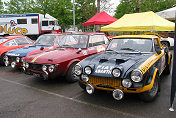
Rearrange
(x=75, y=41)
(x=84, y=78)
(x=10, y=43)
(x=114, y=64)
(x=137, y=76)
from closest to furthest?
(x=137, y=76) < (x=114, y=64) < (x=84, y=78) < (x=75, y=41) < (x=10, y=43)

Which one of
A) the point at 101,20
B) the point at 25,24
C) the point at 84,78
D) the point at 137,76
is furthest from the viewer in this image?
the point at 25,24

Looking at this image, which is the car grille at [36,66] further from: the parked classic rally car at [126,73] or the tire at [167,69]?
the tire at [167,69]

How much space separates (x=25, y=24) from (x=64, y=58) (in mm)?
20883

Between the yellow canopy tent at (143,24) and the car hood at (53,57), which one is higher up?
the yellow canopy tent at (143,24)

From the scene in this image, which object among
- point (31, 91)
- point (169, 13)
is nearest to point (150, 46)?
point (31, 91)

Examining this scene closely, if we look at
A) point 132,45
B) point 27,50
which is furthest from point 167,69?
point 27,50

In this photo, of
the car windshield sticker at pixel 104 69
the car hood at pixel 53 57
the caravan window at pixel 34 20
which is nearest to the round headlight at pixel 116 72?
the car windshield sticker at pixel 104 69

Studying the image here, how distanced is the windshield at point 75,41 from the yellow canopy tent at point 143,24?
3.60 m

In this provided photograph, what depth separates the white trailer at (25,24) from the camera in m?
23.2

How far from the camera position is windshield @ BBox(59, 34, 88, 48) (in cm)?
597

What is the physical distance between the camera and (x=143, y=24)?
838 cm

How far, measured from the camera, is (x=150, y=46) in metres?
4.47

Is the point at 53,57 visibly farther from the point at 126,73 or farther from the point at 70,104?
the point at 126,73

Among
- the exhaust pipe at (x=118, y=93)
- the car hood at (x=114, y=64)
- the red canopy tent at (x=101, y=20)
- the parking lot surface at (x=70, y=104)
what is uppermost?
the red canopy tent at (x=101, y=20)
